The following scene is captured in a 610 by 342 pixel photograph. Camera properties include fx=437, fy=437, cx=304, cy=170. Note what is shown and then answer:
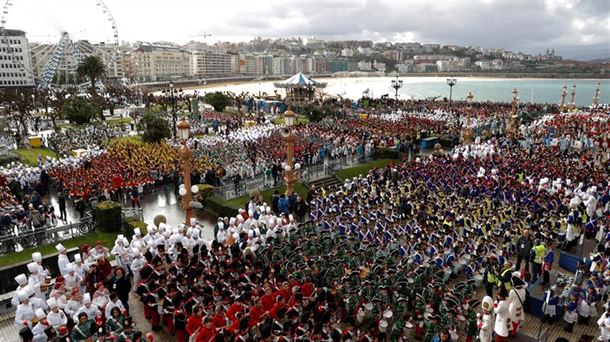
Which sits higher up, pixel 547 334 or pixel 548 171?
pixel 548 171

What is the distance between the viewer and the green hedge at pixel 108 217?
633 inches

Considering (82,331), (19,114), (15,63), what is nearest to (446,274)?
(82,331)

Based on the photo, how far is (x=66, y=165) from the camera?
23.1m

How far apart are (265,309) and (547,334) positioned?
6450 mm

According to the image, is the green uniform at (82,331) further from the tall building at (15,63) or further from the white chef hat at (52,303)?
the tall building at (15,63)

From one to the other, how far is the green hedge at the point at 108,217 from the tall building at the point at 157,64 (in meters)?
143

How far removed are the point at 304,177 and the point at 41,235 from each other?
39.3 ft

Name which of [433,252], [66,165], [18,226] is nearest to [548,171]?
[433,252]

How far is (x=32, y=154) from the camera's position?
101 ft

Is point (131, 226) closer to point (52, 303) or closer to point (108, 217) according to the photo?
point (108, 217)

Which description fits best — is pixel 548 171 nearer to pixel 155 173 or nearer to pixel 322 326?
pixel 322 326

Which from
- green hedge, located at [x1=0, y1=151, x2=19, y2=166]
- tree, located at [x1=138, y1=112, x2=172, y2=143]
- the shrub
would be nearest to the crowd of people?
the shrub

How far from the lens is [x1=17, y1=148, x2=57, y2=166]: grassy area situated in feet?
92.1

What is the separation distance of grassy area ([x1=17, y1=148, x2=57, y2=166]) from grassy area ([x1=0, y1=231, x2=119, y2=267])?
15.2 meters
